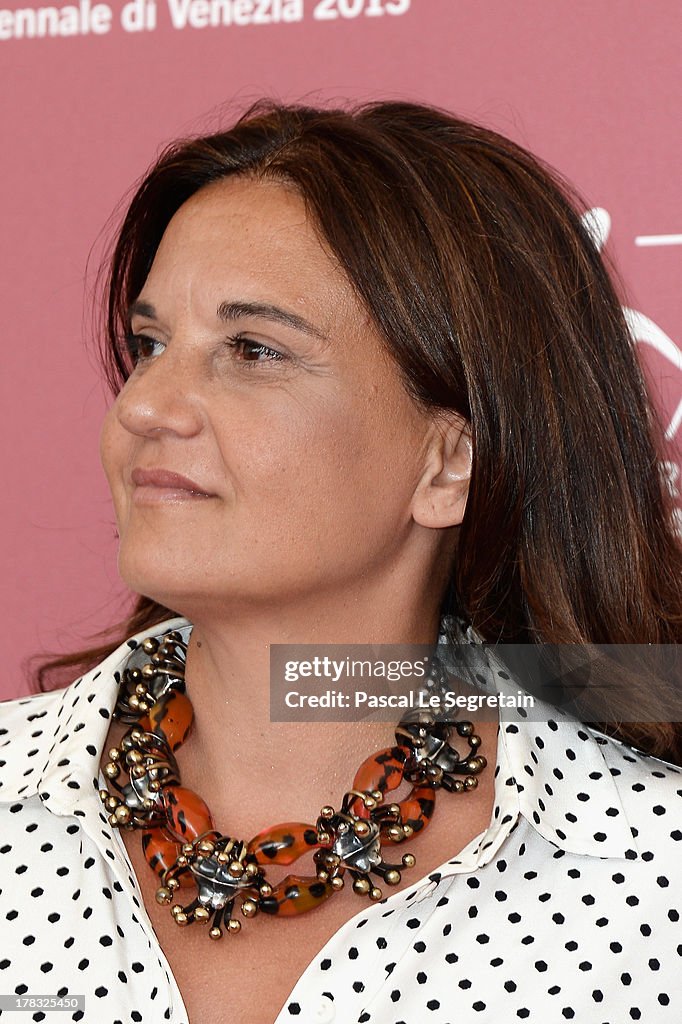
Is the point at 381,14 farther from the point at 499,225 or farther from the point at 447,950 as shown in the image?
the point at 447,950

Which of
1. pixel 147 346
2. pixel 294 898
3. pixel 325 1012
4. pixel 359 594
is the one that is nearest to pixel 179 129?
pixel 147 346

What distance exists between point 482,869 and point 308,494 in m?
0.41

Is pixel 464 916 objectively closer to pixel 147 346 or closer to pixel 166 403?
pixel 166 403

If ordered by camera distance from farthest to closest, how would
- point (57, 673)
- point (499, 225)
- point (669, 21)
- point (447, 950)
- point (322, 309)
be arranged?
point (57, 673) < point (669, 21) < point (499, 225) < point (322, 309) < point (447, 950)

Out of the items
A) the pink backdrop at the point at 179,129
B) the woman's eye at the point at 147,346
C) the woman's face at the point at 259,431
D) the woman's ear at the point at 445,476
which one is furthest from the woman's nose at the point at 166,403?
the pink backdrop at the point at 179,129

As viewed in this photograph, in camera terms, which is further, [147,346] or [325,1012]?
[147,346]

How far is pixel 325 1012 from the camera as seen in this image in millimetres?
1271

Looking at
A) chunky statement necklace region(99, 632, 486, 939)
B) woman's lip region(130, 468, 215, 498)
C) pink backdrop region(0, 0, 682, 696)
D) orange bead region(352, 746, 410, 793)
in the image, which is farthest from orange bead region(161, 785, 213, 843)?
pink backdrop region(0, 0, 682, 696)

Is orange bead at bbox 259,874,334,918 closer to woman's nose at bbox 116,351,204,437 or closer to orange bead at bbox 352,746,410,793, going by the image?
orange bead at bbox 352,746,410,793

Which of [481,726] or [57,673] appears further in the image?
[57,673]

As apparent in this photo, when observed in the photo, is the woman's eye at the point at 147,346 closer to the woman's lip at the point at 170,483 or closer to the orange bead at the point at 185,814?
the woman's lip at the point at 170,483

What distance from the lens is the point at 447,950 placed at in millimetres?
1321

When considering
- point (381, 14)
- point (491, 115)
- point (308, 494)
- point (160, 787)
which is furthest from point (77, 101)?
point (160, 787)

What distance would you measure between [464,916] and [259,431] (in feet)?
1.69
